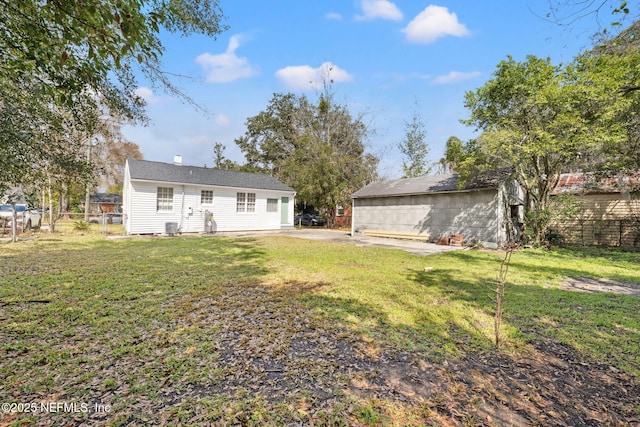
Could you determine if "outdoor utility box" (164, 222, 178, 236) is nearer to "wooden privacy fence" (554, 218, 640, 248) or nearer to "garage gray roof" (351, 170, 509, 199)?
"garage gray roof" (351, 170, 509, 199)

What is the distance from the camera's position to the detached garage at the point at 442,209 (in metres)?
11.8

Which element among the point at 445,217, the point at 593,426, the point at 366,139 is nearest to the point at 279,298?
the point at 593,426

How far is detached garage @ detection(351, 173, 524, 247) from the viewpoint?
11758 mm

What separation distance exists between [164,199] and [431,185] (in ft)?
44.8

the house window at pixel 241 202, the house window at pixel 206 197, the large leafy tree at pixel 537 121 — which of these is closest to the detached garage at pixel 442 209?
the large leafy tree at pixel 537 121

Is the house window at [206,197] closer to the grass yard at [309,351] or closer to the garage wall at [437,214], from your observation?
the garage wall at [437,214]

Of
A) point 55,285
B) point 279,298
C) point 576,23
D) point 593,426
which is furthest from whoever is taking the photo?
point 55,285

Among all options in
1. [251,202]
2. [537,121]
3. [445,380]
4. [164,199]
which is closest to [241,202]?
[251,202]

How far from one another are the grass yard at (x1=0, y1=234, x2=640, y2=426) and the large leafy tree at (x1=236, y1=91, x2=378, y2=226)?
55.9 ft

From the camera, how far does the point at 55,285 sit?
17.6 ft

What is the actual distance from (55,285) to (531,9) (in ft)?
27.5

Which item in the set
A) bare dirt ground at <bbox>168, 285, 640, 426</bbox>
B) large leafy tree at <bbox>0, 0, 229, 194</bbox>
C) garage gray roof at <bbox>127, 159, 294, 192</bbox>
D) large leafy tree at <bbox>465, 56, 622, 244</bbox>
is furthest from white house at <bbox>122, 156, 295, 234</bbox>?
bare dirt ground at <bbox>168, 285, 640, 426</bbox>

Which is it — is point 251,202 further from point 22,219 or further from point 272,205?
point 22,219

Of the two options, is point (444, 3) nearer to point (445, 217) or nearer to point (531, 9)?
point (531, 9)
